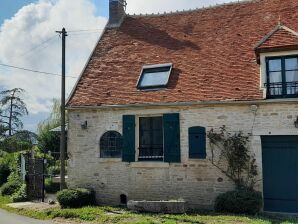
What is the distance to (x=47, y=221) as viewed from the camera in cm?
1307

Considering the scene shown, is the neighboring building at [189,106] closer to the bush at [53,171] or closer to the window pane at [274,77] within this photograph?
the window pane at [274,77]

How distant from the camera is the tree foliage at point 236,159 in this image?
13438mm

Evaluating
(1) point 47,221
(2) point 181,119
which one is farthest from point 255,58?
(1) point 47,221

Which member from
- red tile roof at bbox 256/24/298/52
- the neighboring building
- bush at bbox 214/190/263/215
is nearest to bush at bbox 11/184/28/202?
the neighboring building

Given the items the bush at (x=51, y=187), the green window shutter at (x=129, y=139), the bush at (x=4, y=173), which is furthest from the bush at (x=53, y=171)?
the green window shutter at (x=129, y=139)

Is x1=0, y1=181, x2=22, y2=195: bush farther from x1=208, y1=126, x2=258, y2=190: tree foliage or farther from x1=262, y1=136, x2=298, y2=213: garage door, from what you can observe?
x1=262, y1=136, x2=298, y2=213: garage door

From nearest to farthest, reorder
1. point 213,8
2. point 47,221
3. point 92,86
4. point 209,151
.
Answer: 1. point 47,221
2. point 209,151
3. point 92,86
4. point 213,8

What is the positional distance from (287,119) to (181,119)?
360 centimetres

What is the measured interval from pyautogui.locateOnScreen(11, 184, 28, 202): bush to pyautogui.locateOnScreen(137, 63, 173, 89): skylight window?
664cm

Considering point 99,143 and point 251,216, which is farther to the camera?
point 99,143

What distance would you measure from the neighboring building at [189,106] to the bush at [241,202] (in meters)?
0.80

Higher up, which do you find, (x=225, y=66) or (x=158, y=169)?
(x=225, y=66)

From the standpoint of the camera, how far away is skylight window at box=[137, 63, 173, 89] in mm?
15531

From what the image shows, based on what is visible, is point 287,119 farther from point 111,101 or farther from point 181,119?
point 111,101
